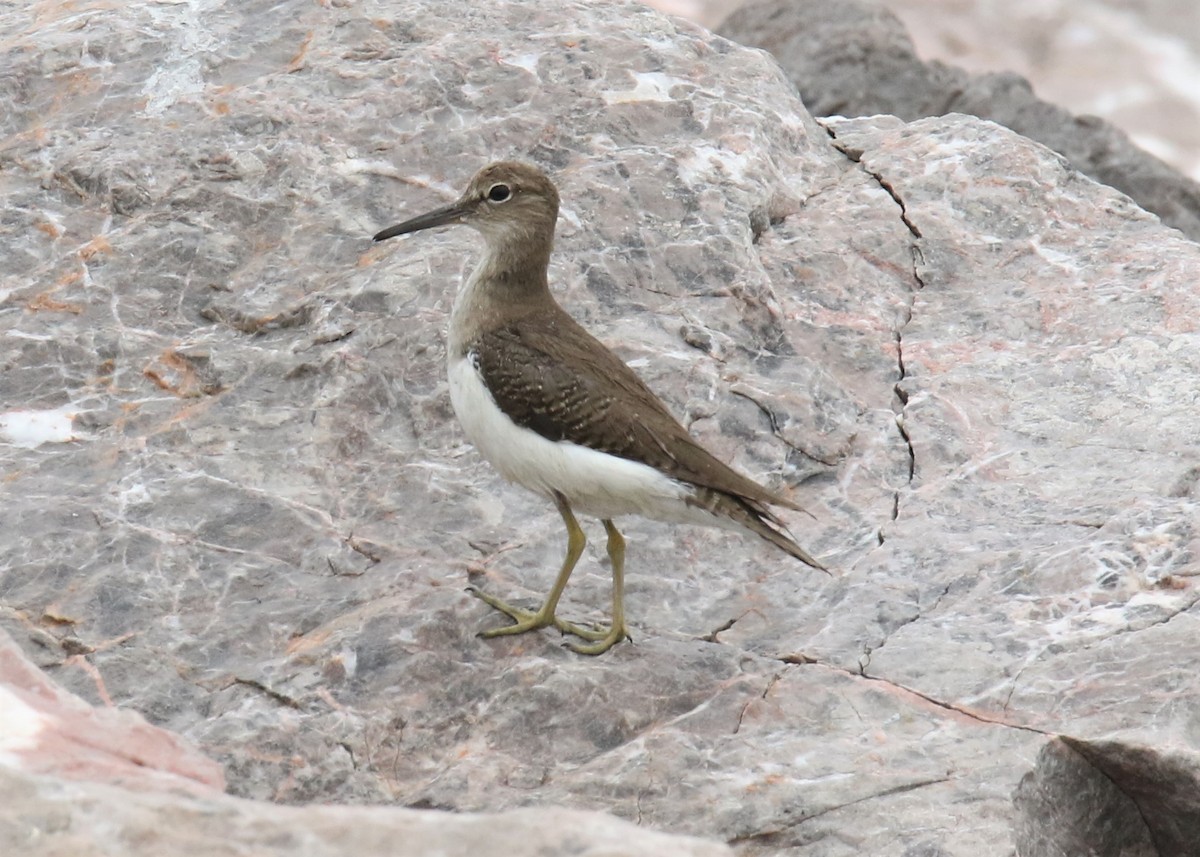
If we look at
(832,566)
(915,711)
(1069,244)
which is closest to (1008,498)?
(832,566)

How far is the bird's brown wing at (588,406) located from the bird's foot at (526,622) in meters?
0.72

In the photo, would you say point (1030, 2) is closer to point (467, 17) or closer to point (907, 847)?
point (467, 17)

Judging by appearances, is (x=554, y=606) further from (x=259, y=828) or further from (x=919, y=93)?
(x=919, y=93)

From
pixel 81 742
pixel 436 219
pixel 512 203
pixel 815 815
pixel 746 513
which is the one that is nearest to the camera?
pixel 81 742

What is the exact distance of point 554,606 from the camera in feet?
22.6

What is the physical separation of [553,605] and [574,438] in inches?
A: 27.8

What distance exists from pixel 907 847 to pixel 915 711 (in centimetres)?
78

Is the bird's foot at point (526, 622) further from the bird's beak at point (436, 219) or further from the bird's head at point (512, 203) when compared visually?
the bird's beak at point (436, 219)

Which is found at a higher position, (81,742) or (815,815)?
(81,742)

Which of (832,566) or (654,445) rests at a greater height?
(654,445)

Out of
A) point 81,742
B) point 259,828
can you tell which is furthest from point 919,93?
point 259,828

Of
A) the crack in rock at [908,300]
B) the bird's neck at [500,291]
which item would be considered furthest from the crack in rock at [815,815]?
the bird's neck at [500,291]

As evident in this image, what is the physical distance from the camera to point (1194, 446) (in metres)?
7.59

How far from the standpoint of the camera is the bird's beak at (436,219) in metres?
7.46
